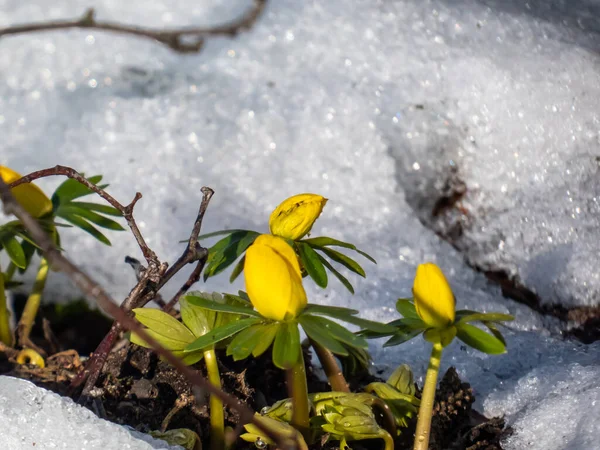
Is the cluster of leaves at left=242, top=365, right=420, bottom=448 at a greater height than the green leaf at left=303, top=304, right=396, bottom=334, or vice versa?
the green leaf at left=303, top=304, right=396, bottom=334

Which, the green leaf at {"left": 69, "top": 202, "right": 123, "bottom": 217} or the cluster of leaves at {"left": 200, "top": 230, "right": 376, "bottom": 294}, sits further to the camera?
the green leaf at {"left": 69, "top": 202, "right": 123, "bottom": 217}

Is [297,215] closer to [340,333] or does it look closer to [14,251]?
[340,333]

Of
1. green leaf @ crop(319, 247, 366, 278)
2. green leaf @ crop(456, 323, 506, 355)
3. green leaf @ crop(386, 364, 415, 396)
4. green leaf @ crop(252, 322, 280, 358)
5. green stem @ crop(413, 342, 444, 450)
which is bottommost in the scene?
green leaf @ crop(386, 364, 415, 396)

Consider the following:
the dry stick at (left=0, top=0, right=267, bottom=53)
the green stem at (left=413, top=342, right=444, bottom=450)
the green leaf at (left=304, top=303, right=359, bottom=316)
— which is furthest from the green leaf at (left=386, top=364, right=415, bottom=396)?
the dry stick at (left=0, top=0, right=267, bottom=53)

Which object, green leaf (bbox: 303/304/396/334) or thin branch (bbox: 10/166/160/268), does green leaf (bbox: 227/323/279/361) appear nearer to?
green leaf (bbox: 303/304/396/334)

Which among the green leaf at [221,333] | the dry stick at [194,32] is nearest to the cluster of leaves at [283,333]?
the green leaf at [221,333]

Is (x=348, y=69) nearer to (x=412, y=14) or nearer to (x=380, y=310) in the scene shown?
(x=412, y=14)

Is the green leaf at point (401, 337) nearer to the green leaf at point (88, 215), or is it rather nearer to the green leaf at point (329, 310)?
the green leaf at point (329, 310)

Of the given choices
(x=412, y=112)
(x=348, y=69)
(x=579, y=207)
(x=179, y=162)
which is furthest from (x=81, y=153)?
(x=579, y=207)
